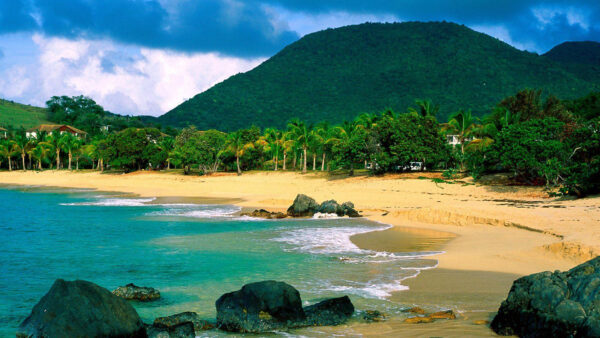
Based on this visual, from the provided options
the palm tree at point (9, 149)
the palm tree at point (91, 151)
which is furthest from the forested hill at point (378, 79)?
the palm tree at point (9, 149)

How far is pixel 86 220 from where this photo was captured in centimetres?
2448

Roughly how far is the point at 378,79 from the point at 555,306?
139351 millimetres

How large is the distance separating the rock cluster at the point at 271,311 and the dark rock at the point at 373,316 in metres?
0.28

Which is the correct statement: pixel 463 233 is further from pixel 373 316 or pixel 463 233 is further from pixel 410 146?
pixel 410 146

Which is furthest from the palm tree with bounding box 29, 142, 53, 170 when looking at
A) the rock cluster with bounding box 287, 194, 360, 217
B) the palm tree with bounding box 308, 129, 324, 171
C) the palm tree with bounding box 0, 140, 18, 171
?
the rock cluster with bounding box 287, 194, 360, 217

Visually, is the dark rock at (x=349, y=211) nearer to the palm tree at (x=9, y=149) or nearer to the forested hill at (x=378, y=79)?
the palm tree at (x=9, y=149)

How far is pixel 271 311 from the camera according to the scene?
7812 millimetres

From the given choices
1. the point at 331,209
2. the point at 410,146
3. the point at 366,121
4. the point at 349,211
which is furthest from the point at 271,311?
the point at 366,121

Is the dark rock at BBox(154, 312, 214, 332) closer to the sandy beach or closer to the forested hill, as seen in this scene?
the sandy beach


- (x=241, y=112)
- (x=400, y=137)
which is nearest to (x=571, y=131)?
(x=400, y=137)

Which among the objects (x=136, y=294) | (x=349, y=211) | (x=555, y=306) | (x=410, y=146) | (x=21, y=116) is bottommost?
(x=136, y=294)

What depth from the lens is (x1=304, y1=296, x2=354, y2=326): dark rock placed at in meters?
7.77

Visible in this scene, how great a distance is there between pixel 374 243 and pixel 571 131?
2141cm

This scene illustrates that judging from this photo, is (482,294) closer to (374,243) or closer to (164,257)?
(374,243)
